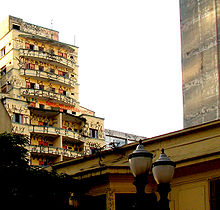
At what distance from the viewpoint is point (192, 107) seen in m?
50.5

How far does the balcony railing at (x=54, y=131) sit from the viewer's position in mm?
67312

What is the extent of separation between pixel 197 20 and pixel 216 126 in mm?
27819

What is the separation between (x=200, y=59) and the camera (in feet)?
166

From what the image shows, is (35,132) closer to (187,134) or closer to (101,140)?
(101,140)

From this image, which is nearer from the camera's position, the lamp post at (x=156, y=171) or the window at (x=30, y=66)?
the lamp post at (x=156, y=171)

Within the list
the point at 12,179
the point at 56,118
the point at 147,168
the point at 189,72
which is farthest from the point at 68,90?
the point at 147,168

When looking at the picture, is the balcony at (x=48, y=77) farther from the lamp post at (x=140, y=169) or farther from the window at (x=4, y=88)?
the lamp post at (x=140, y=169)

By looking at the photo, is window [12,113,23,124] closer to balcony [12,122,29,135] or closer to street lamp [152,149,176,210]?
balcony [12,122,29,135]

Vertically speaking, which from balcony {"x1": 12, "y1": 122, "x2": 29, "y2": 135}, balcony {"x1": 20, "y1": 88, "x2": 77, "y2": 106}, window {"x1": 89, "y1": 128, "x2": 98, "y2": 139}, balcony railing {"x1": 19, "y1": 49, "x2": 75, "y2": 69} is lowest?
balcony {"x1": 12, "y1": 122, "x2": 29, "y2": 135}

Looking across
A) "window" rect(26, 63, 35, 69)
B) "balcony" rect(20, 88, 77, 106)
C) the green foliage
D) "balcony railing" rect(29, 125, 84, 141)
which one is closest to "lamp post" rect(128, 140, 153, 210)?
the green foliage

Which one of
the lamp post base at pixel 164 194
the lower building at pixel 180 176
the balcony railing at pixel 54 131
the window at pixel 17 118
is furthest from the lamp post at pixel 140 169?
the balcony railing at pixel 54 131

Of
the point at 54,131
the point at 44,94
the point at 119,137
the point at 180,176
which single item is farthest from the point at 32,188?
the point at 119,137

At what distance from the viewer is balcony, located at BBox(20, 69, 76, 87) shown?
7050cm

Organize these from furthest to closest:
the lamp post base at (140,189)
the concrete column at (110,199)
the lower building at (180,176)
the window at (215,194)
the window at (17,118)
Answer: the window at (17,118) < the concrete column at (110,199) < the lower building at (180,176) < the window at (215,194) < the lamp post base at (140,189)
